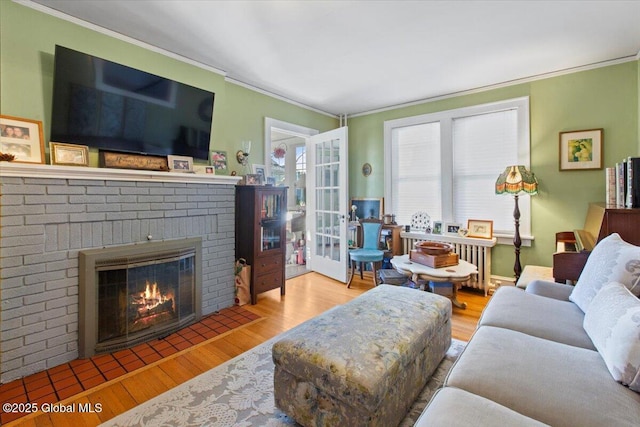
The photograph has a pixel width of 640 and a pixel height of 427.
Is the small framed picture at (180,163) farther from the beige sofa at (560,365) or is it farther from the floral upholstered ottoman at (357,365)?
the beige sofa at (560,365)

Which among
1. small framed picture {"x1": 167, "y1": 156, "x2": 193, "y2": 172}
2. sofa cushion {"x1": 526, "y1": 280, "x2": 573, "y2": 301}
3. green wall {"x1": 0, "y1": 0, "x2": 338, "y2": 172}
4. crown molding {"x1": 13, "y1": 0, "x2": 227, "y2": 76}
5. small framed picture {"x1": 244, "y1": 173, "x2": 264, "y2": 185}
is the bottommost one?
sofa cushion {"x1": 526, "y1": 280, "x2": 573, "y2": 301}

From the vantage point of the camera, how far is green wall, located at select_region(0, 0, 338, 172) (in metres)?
1.92

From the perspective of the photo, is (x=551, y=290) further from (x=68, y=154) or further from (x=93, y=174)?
(x=68, y=154)

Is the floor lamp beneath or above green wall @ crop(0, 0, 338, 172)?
beneath

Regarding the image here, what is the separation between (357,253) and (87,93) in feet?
10.1

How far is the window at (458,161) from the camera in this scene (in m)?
3.43

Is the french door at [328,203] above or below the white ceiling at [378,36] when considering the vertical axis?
below

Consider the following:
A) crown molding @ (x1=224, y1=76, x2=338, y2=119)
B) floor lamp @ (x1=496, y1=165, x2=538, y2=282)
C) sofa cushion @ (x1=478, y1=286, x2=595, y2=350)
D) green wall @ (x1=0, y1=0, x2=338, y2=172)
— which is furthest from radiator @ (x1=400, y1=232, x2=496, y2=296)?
green wall @ (x1=0, y1=0, x2=338, y2=172)

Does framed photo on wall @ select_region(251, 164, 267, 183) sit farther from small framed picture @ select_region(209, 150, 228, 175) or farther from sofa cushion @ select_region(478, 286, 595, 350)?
sofa cushion @ select_region(478, 286, 595, 350)

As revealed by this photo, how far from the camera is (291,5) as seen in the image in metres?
2.02

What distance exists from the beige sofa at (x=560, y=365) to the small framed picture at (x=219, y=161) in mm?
2725

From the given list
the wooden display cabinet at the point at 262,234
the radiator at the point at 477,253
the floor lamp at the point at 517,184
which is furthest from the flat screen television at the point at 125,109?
the floor lamp at the point at 517,184

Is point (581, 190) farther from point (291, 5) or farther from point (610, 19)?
point (291, 5)

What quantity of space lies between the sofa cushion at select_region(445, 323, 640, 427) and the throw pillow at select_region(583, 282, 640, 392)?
1.8 inches
